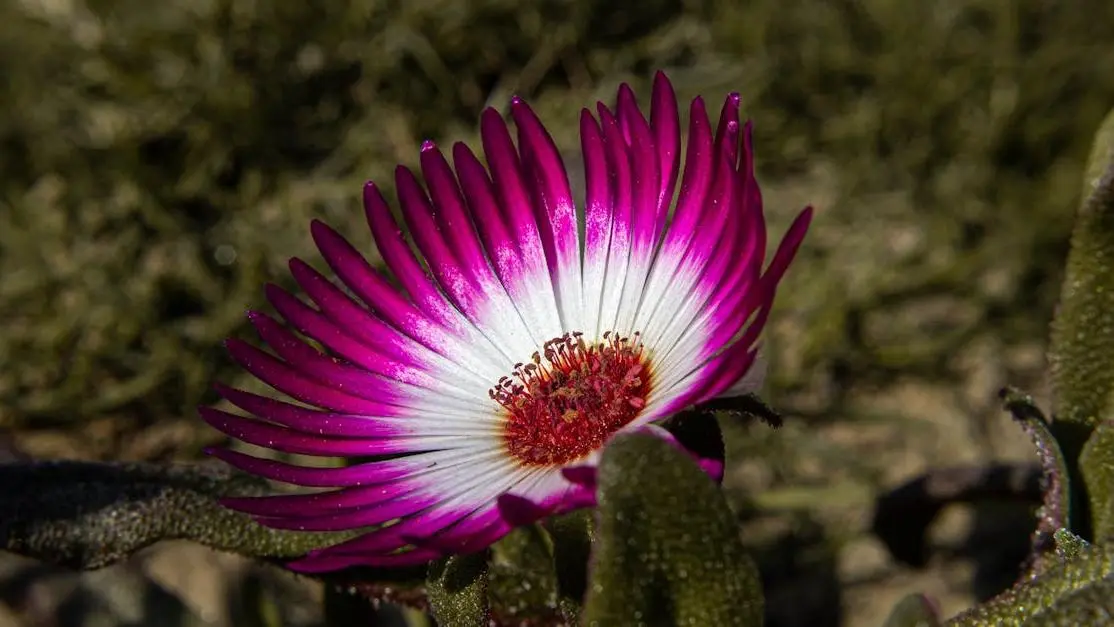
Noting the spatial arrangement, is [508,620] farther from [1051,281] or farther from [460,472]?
[1051,281]

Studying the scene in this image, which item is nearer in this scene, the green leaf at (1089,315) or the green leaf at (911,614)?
the green leaf at (911,614)

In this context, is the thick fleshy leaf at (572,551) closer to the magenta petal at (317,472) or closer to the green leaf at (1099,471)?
the magenta petal at (317,472)

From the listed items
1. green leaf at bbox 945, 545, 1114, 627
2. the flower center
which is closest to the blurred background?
the flower center

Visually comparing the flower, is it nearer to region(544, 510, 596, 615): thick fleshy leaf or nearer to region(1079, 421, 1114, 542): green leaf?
region(544, 510, 596, 615): thick fleshy leaf

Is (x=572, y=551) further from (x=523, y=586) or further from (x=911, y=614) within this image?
(x=911, y=614)

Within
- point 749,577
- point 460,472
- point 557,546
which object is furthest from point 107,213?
point 749,577

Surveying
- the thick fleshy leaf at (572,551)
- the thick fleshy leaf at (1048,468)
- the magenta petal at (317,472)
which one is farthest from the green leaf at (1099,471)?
the magenta petal at (317,472)
